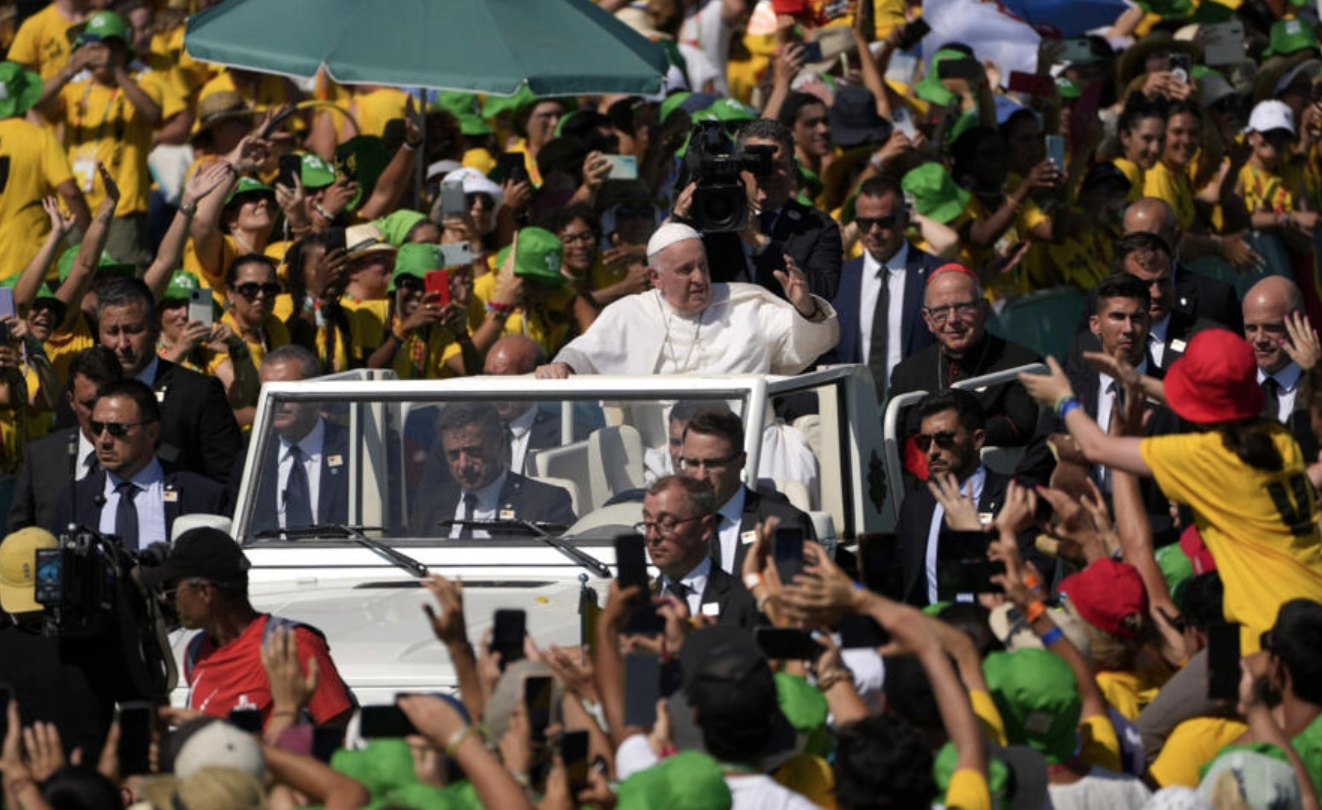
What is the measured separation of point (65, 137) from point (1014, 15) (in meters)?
5.33

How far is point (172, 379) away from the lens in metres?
10.8

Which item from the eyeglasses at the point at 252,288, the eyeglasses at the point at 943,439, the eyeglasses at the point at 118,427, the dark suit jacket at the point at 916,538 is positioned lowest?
the dark suit jacket at the point at 916,538

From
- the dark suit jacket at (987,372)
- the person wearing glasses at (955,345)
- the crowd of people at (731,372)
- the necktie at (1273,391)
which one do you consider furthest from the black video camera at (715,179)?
the necktie at (1273,391)

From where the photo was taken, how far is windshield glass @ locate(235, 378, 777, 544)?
29.9 ft

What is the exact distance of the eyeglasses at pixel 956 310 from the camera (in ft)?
35.2

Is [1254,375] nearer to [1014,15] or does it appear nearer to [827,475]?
[827,475]

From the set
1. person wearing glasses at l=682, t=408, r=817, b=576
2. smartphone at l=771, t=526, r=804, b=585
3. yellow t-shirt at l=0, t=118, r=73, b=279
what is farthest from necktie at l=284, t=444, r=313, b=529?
A: yellow t-shirt at l=0, t=118, r=73, b=279

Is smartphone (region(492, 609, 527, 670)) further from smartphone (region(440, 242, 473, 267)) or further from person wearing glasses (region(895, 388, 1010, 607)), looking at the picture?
smartphone (region(440, 242, 473, 267))

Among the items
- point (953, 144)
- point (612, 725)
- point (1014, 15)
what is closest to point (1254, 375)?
point (612, 725)

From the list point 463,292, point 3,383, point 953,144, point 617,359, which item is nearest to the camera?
point 617,359

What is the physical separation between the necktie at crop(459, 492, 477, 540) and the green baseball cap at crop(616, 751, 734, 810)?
11.9 feet

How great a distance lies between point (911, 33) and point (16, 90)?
474cm

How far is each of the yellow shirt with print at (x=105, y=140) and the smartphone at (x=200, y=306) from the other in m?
3.36

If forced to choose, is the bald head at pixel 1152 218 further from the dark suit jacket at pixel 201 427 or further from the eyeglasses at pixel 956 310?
the dark suit jacket at pixel 201 427
